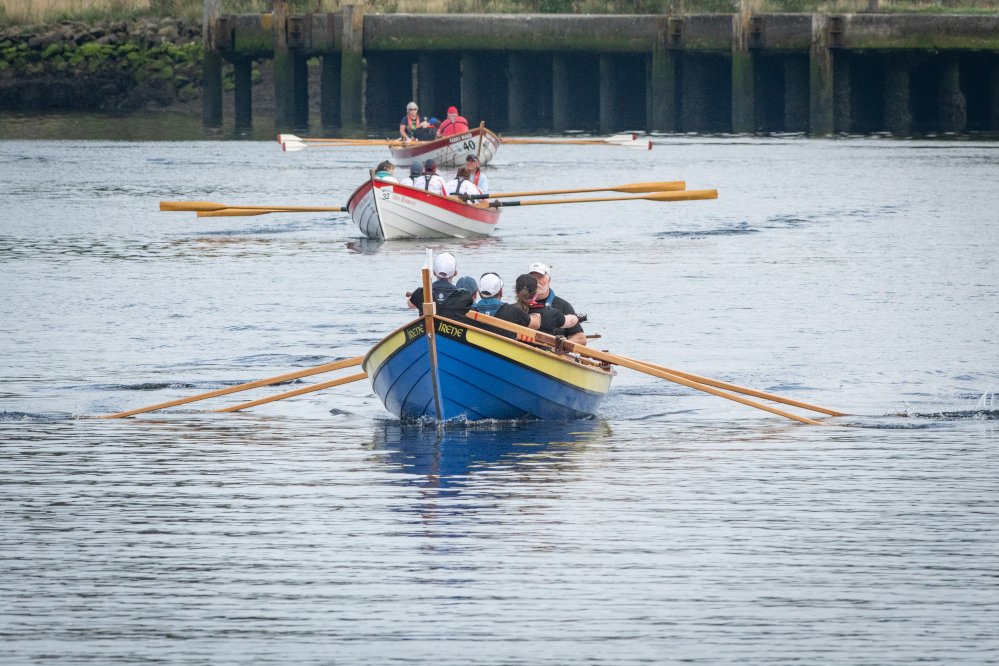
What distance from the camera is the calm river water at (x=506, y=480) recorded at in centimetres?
902

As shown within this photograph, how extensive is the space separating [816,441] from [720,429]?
3.41 feet

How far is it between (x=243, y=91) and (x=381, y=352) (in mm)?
52611

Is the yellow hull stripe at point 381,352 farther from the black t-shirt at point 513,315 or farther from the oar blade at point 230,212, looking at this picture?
the oar blade at point 230,212

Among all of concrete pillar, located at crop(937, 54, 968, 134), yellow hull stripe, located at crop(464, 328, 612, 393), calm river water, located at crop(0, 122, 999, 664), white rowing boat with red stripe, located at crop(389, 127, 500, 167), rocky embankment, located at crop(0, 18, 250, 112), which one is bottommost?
A: calm river water, located at crop(0, 122, 999, 664)

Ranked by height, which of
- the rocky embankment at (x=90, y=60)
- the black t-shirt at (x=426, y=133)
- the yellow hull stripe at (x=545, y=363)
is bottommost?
the yellow hull stripe at (x=545, y=363)

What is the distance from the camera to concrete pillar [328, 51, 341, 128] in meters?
62.1

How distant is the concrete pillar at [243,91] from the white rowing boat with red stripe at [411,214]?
34228 millimetres

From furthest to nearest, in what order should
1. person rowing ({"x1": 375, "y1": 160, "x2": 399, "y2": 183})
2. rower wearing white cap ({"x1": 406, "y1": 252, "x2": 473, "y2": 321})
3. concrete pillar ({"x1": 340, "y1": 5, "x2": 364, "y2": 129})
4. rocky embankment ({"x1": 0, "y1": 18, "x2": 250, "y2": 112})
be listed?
rocky embankment ({"x1": 0, "y1": 18, "x2": 250, "y2": 112})
concrete pillar ({"x1": 340, "y1": 5, "x2": 364, "y2": 129})
person rowing ({"x1": 375, "y1": 160, "x2": 399, "y2": 183})
rower wearing white cap ({"x1": 406, "y1": 252, "x2": 473, "y2": 321})

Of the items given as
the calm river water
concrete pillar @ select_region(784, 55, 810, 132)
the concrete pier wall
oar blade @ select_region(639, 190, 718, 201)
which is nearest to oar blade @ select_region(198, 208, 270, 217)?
the calm river water

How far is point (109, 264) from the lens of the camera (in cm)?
2834

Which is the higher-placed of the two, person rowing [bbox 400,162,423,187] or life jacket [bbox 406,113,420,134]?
life jacket [bbox 406,113,420,134]

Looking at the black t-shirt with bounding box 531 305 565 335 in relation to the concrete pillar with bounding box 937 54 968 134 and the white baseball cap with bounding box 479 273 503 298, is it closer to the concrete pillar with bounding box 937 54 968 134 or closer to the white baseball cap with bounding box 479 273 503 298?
the white baseball cap with bounding box 479 273 503 298

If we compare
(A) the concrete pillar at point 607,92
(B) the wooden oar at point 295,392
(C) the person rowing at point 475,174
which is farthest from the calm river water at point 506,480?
(A) the concrete pillar at point 607,92

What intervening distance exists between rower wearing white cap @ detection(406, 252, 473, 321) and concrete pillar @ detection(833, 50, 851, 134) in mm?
42433
